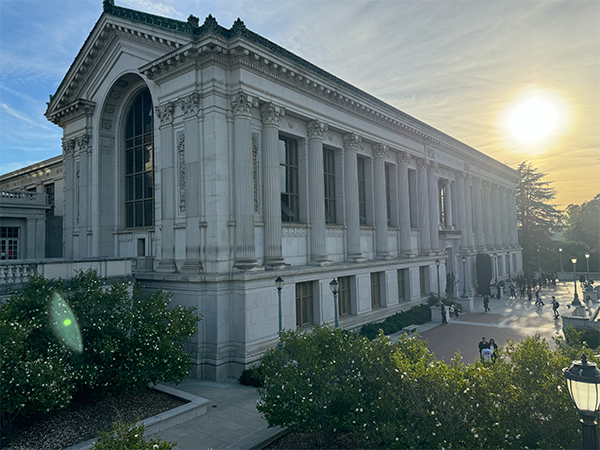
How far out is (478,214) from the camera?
2015 inches

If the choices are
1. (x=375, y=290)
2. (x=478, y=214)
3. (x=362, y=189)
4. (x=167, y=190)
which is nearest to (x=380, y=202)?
(x=362, y=189)

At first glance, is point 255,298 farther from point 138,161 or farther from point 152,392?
point 138,161

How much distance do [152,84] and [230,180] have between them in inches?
312

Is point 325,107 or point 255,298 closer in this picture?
point 255,298

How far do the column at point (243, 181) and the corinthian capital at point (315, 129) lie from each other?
215 inches

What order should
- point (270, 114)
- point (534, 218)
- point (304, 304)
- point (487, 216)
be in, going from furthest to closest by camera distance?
point (534, 218) → point (487, 216) → point (304, 304) → point (270, 114)

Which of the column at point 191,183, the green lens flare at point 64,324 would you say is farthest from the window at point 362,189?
the green lens flare at point 64,324

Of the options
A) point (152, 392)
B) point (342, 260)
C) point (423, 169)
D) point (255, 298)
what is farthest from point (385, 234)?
point (152, 392)

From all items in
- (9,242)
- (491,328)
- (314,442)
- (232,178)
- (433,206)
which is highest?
(433,206)

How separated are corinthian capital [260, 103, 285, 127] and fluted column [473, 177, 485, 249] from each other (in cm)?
3681

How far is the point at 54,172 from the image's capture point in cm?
3831

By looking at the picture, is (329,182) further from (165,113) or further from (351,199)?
(165,113)

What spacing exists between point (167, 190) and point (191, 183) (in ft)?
6.58

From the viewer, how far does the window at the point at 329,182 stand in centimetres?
2794
